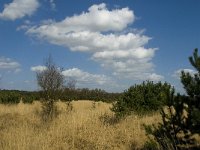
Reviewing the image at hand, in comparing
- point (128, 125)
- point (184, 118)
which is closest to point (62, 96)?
point (128, 125)

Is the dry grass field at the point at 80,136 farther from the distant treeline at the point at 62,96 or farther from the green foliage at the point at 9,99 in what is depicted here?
the green foliage at the point at 9,99

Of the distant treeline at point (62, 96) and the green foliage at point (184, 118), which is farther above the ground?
the distant treeline at point (62, 96)

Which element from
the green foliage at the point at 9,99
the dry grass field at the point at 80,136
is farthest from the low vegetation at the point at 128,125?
the green foliage at the point at 9,99

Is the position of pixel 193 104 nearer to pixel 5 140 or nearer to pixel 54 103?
pixel 5 140

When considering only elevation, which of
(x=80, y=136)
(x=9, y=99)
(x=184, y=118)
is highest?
(x=9, y=99)

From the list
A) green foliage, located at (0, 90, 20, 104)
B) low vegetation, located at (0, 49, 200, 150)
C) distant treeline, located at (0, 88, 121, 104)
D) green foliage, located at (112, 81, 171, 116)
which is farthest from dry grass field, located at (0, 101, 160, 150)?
green foliage, located at (0, 90, 20, 104)

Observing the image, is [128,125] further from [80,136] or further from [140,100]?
[140,100]

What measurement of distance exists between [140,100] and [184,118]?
9.35 m

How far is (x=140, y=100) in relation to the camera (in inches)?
675

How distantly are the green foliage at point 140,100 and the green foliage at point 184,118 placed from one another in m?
8.46

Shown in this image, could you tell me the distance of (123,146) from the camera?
1157 cm

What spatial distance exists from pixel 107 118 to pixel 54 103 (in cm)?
810

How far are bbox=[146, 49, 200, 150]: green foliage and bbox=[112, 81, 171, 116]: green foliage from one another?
27.8 feet

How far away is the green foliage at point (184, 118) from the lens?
24.5 ft
